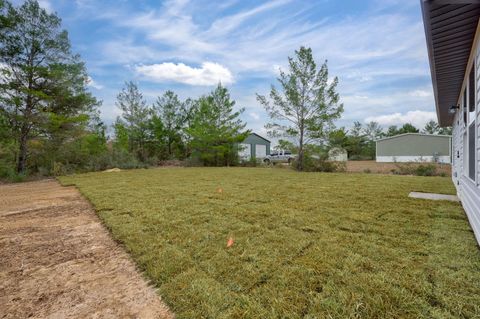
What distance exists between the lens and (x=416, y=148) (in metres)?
20.5

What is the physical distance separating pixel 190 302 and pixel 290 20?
7545mm

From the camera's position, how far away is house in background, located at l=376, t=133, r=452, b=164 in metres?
19.2

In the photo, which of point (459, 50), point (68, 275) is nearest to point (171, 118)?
point (68, 275)

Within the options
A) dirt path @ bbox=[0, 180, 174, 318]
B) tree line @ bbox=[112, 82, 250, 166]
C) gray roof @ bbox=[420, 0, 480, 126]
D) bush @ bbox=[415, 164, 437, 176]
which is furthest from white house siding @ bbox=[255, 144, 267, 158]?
dirt path @ bbox=[0, 180, 174, 318]

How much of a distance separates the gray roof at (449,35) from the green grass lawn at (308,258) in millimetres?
2113

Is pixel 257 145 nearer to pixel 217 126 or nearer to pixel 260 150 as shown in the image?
pixel 260 150

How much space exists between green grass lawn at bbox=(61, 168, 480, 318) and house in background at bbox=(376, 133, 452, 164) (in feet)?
65.5

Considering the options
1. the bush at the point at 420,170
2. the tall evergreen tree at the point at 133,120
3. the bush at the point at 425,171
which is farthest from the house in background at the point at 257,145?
the bush at the point at 425,171

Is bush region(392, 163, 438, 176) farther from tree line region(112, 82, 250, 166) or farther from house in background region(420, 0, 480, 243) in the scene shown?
tree line region(112, 82, 250, 166)

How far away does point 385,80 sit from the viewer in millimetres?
9258

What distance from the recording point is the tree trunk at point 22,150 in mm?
9734

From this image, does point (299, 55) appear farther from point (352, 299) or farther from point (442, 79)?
point (352, 299)

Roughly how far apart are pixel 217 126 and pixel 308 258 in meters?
13.8

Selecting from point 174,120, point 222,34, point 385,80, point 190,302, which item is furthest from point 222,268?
point 174,120
